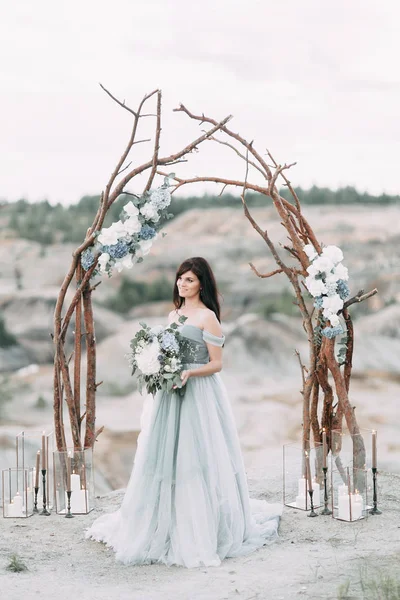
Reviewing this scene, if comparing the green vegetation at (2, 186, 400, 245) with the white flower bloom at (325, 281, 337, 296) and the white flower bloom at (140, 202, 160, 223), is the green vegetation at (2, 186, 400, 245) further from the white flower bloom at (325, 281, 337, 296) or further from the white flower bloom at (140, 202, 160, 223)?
the white flower bloom at (325, 281, 337, 296)

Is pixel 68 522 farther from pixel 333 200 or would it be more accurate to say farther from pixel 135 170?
pixel 333 200

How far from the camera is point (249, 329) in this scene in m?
13.8

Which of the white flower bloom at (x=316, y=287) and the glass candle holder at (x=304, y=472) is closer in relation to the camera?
the white flower bloom at (x=316, y=287)

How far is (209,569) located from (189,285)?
1646 millimetres

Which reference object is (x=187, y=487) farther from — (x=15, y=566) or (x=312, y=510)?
(x=312, y=510)

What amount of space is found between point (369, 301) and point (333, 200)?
182cm

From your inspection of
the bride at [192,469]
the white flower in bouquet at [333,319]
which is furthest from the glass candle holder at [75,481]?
the white flower in bouquet at [333,319]

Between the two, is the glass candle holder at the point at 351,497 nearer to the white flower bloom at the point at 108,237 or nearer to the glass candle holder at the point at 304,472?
the glass candle holder at the point at 304,472

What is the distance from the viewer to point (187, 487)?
4.79 metres

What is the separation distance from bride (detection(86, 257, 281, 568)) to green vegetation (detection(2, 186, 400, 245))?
9.15 metres

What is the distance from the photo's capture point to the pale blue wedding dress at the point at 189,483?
477 cm

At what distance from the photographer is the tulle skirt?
4.77m

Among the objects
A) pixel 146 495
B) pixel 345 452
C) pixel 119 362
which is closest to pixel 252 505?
pixel 345 452

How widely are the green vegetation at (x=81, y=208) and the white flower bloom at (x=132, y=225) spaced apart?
840cm
